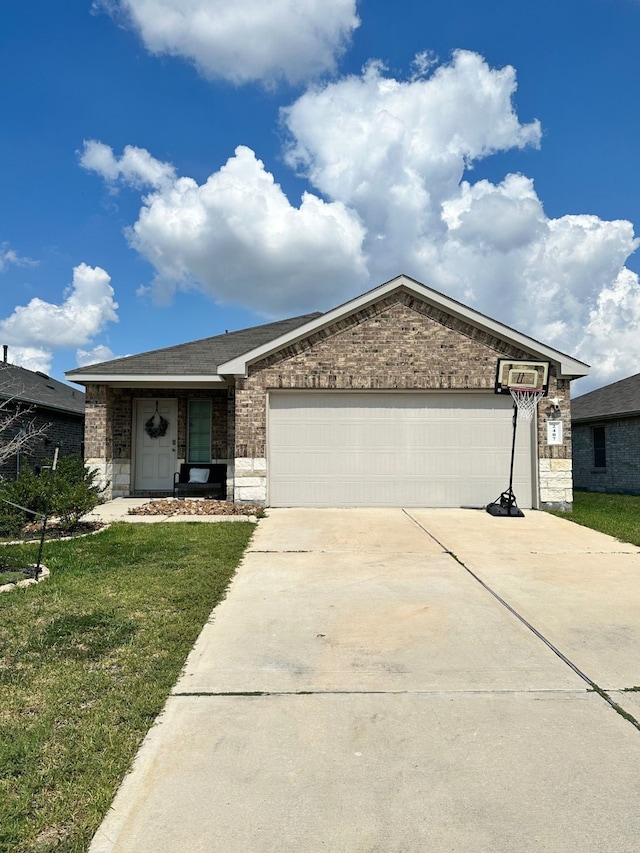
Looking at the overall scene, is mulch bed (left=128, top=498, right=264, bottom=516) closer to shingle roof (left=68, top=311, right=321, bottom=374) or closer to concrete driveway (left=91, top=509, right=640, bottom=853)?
shingle roof (left=68, top=311, right=321, bottom=374)

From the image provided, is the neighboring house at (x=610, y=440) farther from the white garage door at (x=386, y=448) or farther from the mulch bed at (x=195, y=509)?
the mulch bed at (x=195, y=509)

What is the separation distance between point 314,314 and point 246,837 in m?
16.0

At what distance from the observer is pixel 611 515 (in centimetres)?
1150

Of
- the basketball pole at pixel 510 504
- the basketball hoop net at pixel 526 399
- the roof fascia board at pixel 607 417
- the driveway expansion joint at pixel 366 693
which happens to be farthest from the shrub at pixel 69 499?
the roof fascia board at pixel 607 417

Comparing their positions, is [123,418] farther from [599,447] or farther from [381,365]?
[599,447]

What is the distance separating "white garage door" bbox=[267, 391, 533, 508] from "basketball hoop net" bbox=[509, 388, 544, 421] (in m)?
0.60

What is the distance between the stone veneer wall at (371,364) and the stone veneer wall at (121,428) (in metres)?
1.11

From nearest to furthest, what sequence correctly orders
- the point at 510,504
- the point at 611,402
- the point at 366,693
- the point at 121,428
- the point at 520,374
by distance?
the point at 366,693 < the point at 510,504 < the point at 520,374 < the point at 121,428 < the point at 611,402

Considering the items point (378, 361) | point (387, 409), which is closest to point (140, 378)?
point (378, 361)

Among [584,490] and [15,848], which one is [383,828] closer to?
[15,848]

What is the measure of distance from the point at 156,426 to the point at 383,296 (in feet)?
21.0

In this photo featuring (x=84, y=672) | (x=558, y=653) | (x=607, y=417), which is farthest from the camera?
(x=607, y=417)

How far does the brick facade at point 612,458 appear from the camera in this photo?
17.3m

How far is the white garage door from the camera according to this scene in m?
11.9
